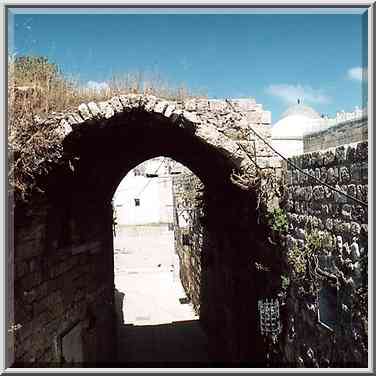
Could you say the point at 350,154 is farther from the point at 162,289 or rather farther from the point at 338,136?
the point at 162,289

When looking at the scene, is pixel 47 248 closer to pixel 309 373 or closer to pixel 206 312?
pixel 309 373

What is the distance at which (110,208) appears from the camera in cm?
1071

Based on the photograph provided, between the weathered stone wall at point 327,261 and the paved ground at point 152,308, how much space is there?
5054mm

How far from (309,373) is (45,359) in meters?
4.33

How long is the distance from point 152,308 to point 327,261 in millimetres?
10809

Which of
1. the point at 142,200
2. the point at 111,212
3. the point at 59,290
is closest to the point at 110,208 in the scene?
the point at 111,212

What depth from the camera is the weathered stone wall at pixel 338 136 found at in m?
3.74

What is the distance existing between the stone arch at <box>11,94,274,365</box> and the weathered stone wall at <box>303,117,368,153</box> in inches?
40.4

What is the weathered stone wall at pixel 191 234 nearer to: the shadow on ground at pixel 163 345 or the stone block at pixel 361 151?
the shadow on ground at pixel 163 345

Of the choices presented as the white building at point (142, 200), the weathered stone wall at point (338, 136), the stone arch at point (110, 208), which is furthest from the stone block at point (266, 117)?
the white building at point (142, 200)

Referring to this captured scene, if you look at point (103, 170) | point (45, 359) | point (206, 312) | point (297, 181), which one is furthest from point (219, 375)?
point (206, 312)

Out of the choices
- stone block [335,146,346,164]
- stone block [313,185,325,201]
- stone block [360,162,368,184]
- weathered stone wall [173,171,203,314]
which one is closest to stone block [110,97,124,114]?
stone block [313,185,325,201]

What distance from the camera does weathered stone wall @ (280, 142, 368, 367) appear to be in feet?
12.2

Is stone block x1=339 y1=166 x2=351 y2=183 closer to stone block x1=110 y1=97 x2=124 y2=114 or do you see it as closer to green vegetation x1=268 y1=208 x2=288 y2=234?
green vegetation x1=268 y1=208 x2=288 y2=234
